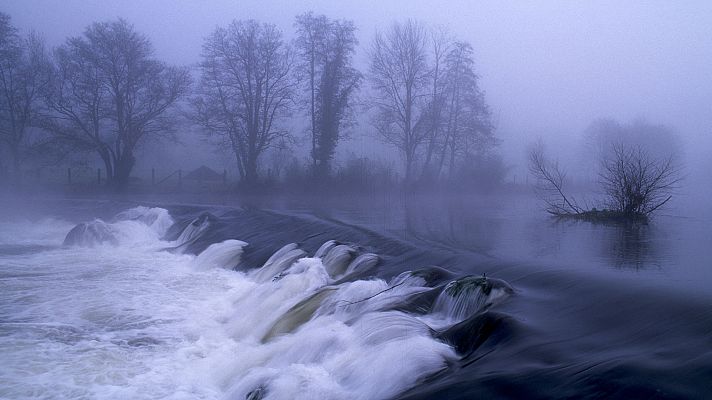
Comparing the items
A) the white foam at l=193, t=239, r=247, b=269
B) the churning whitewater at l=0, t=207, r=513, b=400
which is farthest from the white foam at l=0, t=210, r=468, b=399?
the white foam at l=193, t=239, r=247, b=269

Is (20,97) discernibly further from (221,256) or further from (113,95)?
(221,256)

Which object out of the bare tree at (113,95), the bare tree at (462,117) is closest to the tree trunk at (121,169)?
the bare tree at (113,95)

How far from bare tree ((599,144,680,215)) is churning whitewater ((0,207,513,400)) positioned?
823 centimetres

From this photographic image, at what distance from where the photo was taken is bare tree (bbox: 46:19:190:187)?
1252 inches

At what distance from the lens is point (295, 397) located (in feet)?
15.7

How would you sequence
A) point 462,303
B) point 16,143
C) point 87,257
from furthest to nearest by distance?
point 16,143, point 87,257, point 462,303

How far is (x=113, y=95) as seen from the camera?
32.8m

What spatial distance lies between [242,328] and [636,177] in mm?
11523

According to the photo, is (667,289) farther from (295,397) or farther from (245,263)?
(245,263)

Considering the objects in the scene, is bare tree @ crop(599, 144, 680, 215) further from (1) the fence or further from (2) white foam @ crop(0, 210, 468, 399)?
(1) the fence

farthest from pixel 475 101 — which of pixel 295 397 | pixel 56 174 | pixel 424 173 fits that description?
pixel 295 397

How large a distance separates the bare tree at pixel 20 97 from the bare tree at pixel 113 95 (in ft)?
3.87

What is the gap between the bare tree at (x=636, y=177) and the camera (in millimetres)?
14375

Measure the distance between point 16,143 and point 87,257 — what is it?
74.4ft
